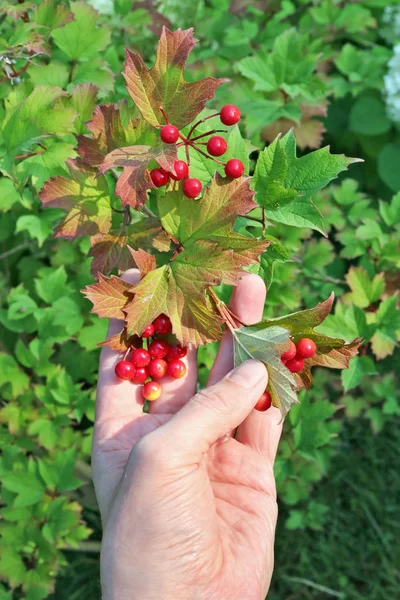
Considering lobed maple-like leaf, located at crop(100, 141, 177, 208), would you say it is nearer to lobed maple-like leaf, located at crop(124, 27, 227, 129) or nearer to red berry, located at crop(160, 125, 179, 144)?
red berry, located at crop(160, 125, 179, 144)

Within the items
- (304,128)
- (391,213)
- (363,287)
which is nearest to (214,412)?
(363,287)

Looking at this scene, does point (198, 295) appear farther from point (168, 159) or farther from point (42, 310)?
point (42, 310)

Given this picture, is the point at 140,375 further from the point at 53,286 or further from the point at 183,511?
the point at 53,286

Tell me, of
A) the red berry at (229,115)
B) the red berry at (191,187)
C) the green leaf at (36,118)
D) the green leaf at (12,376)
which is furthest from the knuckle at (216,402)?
the green leaf at (12,376)

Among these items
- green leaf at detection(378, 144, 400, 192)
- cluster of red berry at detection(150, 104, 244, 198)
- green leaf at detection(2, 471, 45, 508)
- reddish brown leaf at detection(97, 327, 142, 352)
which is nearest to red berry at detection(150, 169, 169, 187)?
cluster of red berry at detection(150, 104, 244, 198)

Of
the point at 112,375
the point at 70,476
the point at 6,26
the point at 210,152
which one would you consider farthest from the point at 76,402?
the point at 6,26
